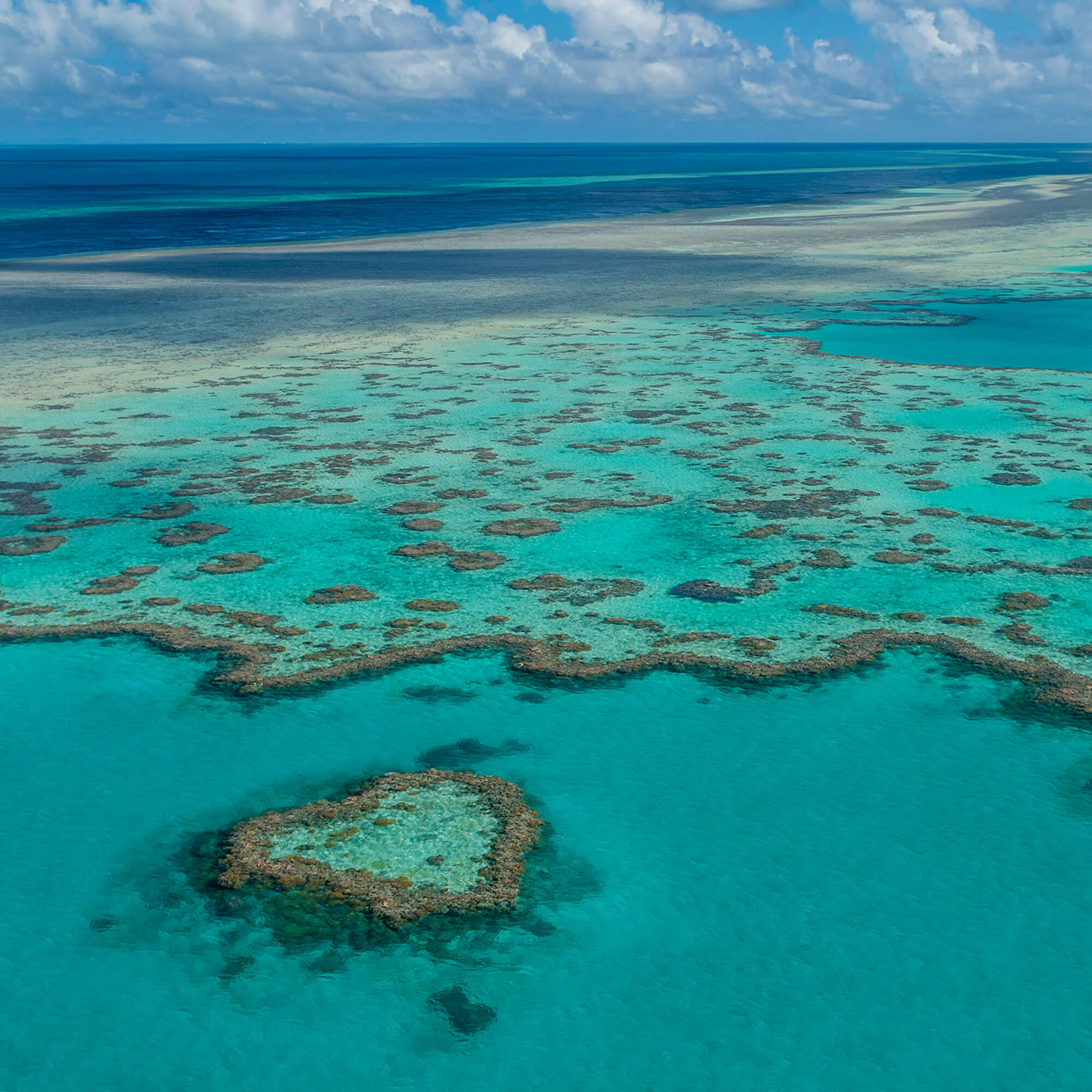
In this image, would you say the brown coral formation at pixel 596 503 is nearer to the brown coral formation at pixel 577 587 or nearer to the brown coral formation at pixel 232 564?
the brown coral formation at pixel 577 587

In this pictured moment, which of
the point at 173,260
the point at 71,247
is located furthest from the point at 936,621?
the point at 71,247

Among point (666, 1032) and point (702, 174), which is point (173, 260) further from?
point (702, 174)

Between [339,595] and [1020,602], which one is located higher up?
[1020,602]

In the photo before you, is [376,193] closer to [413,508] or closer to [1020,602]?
[413,508]

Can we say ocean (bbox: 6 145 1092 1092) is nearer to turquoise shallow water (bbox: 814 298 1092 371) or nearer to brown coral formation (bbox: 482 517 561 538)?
brown coral formation (bbox: 482 517 561 538)

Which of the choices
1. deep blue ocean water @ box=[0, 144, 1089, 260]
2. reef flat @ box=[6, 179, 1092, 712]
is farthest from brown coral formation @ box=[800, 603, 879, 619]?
deep blue ocean water @ box=[0, 144, 1089, 260]

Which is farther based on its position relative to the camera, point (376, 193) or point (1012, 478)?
point (376, 193)

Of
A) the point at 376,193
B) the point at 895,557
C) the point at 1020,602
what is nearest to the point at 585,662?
the point at 895,557
